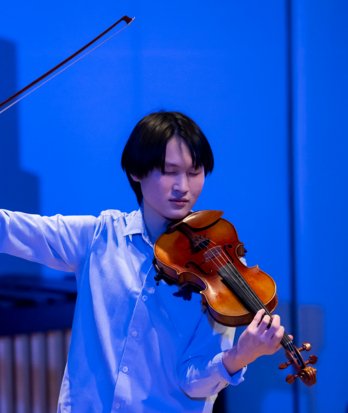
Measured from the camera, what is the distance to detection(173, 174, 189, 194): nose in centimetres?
134

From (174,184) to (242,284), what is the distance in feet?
0.87

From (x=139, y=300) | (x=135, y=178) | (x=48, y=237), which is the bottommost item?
(x=139, y=300)

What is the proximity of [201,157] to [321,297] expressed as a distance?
1.08 m

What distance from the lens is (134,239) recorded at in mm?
1393

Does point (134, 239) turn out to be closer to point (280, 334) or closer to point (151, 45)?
point (280, 334)

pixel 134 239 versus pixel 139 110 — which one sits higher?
pixel 139 110

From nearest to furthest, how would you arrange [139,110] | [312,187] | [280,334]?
[280,334]
[139,110]
[312,187]

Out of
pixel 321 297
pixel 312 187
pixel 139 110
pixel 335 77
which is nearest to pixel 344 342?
pixel 321 297

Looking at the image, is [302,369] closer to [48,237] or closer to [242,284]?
[242,284]

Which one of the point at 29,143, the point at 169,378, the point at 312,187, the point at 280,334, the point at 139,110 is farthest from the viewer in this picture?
the point at 312,187

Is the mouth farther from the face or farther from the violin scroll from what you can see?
the violin scroll

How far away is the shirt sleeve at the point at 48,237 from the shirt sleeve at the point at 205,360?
29 cm

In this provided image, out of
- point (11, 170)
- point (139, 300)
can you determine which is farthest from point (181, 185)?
point (11, 170)

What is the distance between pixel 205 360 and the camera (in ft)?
4.23
